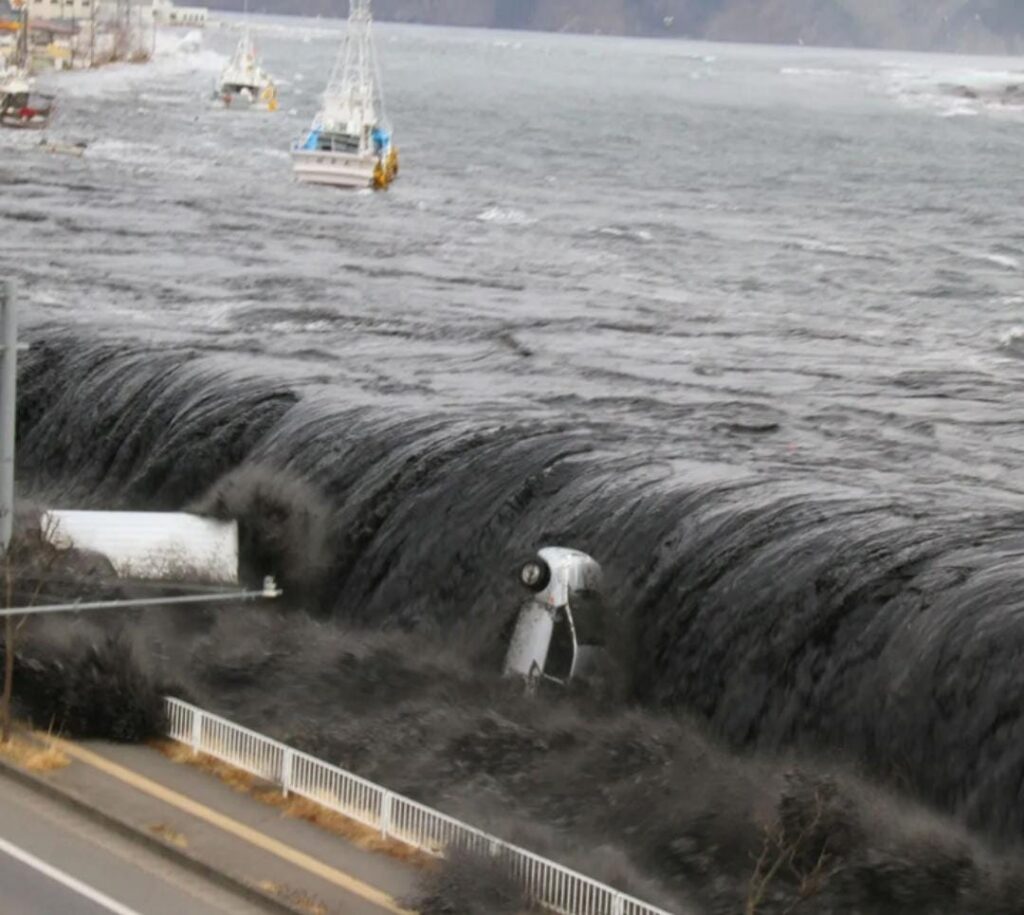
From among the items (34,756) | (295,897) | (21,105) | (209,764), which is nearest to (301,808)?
(209,764)

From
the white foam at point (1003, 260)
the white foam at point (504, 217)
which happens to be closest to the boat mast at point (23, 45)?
the white foam at point (504, 217)

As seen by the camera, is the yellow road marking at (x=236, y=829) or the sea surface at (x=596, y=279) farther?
the sea surface at (x=596, y=279)

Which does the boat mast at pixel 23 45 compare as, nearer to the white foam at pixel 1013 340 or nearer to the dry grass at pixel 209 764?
the white foam at pixel 1013 340

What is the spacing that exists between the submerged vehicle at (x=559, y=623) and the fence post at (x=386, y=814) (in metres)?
5.93

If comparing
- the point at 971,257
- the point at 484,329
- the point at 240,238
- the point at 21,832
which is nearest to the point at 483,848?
the point at 21,832

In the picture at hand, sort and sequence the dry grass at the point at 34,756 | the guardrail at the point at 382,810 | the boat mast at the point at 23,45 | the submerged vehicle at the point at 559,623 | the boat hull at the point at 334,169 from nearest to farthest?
1. the guardrail at the point at 382,810
2. the dry grass at the point at 34,756
3. the submerged vehicle at the point at 559,623
4. the boat hull at the point at 334,169
5. the boat mast at the point at 23,45

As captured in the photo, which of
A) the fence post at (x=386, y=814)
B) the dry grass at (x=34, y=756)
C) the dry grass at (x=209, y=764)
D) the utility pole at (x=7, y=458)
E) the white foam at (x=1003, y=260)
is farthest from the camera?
the white foam at (x=1003, y=260)

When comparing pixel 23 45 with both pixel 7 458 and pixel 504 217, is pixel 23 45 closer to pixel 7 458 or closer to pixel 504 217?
pixel 504 217

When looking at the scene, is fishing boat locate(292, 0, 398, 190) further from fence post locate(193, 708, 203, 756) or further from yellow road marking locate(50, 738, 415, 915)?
yellow road marking locate(50, 738, 415, 915)

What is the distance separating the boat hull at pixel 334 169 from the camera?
10131 cm

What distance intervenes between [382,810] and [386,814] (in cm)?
11

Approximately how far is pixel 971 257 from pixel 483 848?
6090cm

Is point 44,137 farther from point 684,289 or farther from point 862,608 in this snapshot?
point 862,608

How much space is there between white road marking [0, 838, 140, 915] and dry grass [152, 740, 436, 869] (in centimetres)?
293
